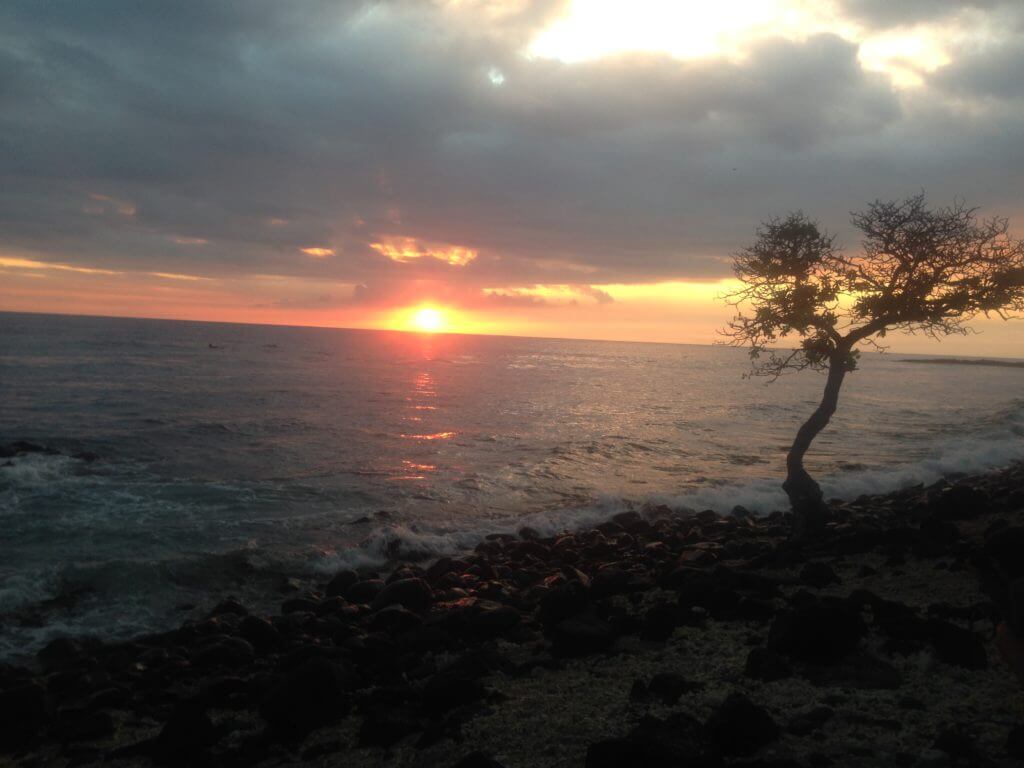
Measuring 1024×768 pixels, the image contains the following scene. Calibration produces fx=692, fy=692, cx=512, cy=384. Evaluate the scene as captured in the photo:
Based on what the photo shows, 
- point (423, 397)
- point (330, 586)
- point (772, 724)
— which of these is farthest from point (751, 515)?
point (423, 397)

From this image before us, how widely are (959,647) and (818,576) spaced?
372 centimetres

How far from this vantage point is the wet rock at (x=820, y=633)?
7.84 meters

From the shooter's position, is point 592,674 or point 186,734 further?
point 592,674

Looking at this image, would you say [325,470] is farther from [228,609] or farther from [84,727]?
[84,727]

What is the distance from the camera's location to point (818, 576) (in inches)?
439

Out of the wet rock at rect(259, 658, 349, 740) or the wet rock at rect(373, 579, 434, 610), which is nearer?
the wet rock at rect(259, 658, 349, 740)

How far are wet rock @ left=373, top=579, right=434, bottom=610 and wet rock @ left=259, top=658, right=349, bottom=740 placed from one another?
4.27m

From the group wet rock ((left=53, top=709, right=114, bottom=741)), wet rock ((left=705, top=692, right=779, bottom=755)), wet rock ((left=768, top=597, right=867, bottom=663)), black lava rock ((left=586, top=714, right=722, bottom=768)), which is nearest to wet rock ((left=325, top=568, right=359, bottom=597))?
wet rock ((left=53, top=709, right=114, bottom=741))

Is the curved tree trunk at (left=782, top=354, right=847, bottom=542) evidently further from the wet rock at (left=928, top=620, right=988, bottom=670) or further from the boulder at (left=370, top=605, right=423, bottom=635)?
the boulder at (left=370, top=605, right=423, bottom=635)

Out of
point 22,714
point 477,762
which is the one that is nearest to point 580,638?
point 477,762

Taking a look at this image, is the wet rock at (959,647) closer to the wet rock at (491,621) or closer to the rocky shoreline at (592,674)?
the rocky shoreline at (592,674)

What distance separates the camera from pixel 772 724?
626cm

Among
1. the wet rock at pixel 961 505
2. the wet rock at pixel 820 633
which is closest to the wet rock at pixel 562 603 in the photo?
the wet rock at pixel 820 633

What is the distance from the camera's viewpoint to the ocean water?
51.4 feet
